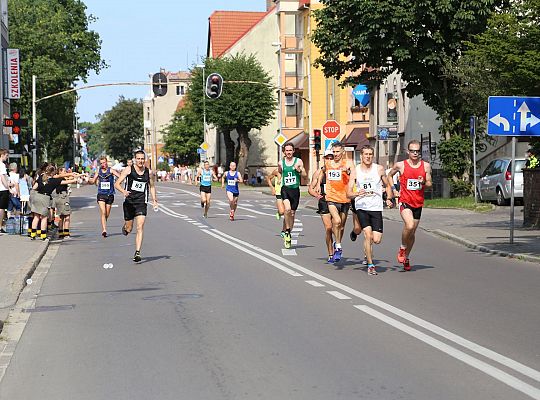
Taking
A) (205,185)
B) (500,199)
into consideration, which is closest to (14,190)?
(205,185)

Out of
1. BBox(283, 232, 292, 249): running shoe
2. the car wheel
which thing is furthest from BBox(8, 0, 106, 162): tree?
BBox(283, 232, 292, 249): running shoe

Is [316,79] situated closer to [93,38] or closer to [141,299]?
[93,38]

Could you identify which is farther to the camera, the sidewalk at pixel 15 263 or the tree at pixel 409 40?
the tree at pixel 409 40

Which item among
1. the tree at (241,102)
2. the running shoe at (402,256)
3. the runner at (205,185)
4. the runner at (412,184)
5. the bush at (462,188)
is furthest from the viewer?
the tree at (241,102)

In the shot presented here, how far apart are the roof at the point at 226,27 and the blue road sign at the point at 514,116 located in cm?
10026

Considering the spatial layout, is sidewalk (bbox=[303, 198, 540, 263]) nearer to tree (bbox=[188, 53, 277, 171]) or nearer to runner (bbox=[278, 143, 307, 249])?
runner (bbox=[278, 143, 307, 249])

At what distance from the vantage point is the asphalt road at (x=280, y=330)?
23.4 feet

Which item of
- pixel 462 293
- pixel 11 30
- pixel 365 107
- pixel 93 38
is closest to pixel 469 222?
pixel 462 293

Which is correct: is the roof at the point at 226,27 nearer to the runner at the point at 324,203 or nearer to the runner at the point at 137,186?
the runner at the point at 137,186

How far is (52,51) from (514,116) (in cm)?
5316

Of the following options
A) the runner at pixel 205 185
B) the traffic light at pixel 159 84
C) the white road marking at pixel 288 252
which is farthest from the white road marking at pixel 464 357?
the traffic light at pixel 159 84

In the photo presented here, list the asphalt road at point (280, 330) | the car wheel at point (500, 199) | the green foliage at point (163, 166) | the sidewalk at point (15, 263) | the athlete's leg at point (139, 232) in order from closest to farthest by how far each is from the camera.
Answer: the asphalt road at point (280, 330) < the sidewalk at point (15, 263) < the athlete's leg at point (139, 232) < the car wheel at point (500, 199) < the green foliage at point (163, 166)

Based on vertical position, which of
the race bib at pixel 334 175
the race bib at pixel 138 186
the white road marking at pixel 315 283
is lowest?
the white road marking at pixel 315 283

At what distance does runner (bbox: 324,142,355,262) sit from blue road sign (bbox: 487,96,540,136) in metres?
4.48
